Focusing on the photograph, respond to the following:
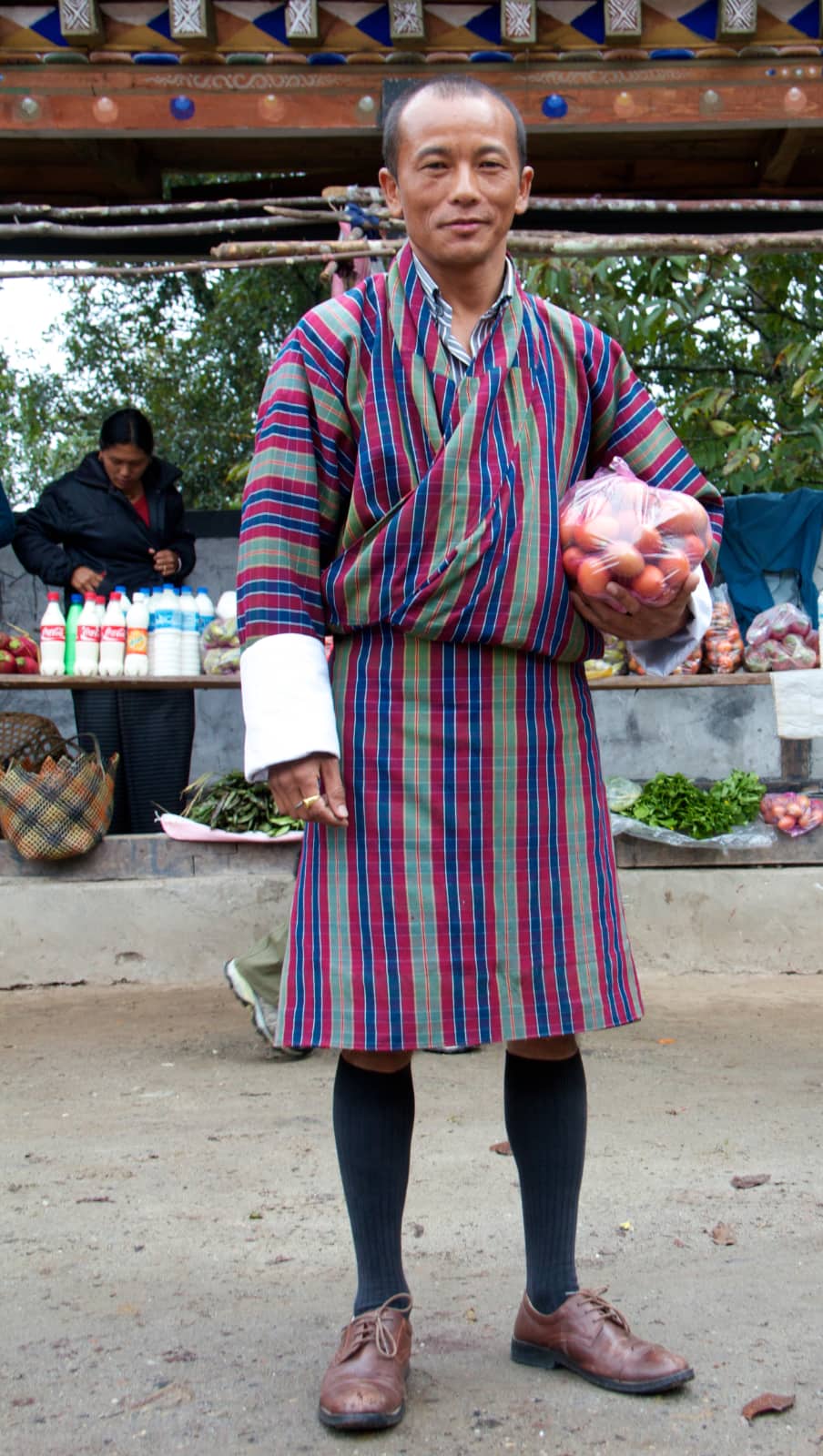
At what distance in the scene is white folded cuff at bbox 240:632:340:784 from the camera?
1.95m

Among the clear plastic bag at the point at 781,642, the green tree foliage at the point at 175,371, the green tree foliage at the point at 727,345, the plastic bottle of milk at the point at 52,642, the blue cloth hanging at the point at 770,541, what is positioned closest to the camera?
the plastic bottle of milk at the point at 52,642

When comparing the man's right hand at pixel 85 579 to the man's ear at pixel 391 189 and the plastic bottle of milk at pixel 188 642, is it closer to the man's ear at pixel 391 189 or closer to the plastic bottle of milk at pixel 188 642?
the plastic bottle of milk at pixel 188 642

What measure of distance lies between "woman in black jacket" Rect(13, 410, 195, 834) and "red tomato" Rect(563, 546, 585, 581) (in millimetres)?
3847

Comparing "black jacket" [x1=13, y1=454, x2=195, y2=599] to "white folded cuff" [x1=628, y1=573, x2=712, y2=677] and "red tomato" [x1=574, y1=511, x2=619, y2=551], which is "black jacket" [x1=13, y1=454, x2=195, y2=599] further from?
"red tomato" [x1=574, y1=511, x2=619, y2=551]

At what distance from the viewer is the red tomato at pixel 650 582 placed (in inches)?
77.6

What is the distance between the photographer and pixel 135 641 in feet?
17.3

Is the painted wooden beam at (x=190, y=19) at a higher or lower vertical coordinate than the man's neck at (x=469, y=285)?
higher

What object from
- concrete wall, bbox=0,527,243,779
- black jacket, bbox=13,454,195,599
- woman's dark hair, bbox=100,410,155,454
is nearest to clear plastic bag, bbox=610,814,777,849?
concrete wall, bbox=0,527,243,779

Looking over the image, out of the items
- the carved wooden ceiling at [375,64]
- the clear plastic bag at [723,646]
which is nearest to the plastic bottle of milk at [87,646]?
the carved wooden ceiling at [375,64]

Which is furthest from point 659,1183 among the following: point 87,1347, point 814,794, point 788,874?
point 814,794

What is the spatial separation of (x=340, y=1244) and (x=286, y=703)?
130 centimetres

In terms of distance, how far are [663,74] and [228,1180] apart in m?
3.87

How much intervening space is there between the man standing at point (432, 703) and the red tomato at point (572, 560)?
21 millimetres

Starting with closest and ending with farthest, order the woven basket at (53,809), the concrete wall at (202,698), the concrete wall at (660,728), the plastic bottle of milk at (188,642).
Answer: the woven basket at (53,809), the plastic bottle of milk at (188,642), the concrete wall at (202,698), the concrete wall at (660,728)
